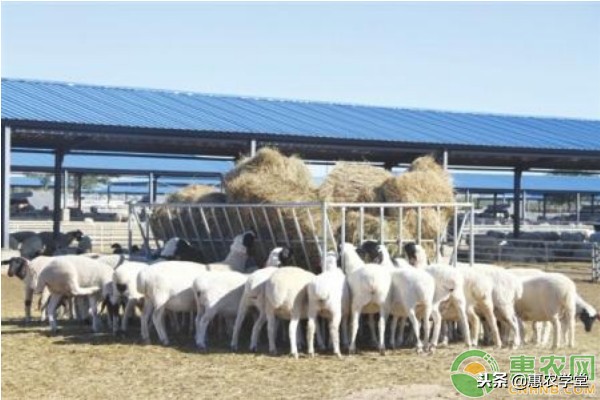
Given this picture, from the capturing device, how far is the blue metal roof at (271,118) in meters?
25.9

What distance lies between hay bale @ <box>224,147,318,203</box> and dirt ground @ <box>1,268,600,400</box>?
3.42 metres

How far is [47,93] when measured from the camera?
92.9ft

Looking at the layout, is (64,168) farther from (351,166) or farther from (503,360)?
(503,360)

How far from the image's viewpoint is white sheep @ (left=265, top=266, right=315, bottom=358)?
11445 millimetres

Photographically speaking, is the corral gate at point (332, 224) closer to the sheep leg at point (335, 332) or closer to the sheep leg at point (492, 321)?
the sheep leg at point (335, 332)

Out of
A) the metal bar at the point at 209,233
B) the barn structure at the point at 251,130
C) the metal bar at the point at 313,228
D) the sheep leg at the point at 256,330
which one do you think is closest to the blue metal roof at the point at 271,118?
the barn structure at the point at 251,130

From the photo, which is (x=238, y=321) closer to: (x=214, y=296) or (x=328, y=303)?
(x=214, y=296)

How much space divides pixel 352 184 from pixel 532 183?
62046mm

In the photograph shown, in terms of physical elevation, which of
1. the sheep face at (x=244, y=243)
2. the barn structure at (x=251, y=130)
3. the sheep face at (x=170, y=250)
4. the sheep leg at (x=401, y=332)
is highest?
the barn structure at (x=251, y=130)

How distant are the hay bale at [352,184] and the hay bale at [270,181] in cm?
28

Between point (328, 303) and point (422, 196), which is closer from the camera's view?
point (328, 303)

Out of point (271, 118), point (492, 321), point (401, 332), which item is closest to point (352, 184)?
point (401, 332)

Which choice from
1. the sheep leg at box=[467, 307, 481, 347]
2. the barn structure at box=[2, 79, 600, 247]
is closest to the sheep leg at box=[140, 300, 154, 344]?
the sheep leg at box=[467, 307, 481, 347]

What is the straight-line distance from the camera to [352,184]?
15.5 m
